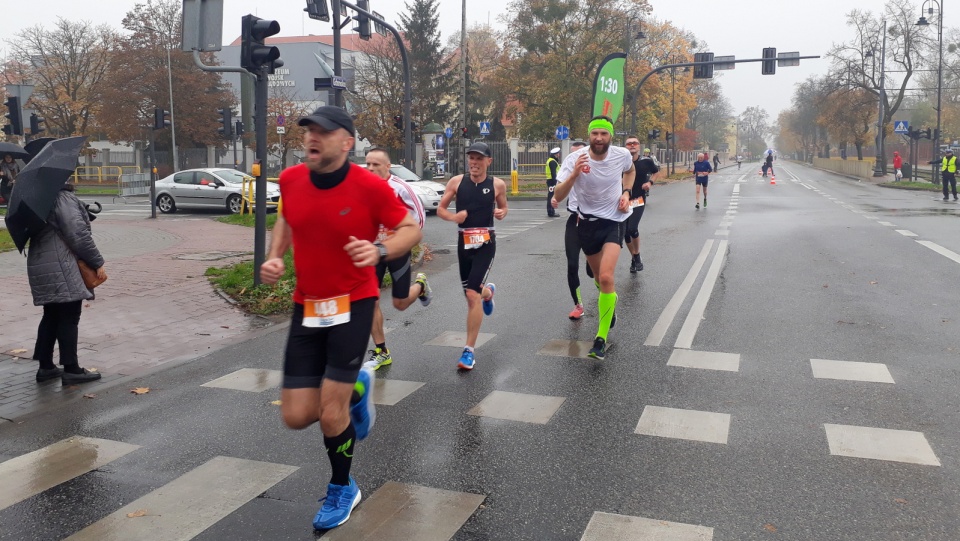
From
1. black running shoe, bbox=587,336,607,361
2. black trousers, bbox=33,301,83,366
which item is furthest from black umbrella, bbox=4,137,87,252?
black running shoe, bbox=587,336,607,361

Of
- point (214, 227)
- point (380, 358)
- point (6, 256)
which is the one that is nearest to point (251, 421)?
point (380, 358)

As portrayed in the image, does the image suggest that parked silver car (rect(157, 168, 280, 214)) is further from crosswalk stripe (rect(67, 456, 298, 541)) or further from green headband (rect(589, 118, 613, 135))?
crosswalk stripe (rect(67, 456, 298, 541))

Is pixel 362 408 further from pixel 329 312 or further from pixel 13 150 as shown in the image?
pixel 13 150

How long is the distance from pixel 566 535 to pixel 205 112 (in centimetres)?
5276

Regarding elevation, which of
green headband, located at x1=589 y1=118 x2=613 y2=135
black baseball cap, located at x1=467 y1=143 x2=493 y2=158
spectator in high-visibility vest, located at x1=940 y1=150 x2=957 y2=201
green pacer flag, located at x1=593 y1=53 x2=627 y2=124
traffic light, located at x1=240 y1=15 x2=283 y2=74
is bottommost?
black baseball cap, located at x1=467 y1=143 x2=493 y2=158

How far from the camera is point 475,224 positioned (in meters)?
6.73

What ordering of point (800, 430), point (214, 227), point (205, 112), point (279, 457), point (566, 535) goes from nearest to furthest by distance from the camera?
point (566, 535), point (279, 457), point (800, 430), point (214, 227), point (205, 112)

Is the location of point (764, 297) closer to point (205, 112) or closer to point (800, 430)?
point (800, 430)

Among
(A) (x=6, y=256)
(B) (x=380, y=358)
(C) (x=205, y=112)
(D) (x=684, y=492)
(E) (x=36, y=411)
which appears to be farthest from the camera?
(C) (x=205, y=112)

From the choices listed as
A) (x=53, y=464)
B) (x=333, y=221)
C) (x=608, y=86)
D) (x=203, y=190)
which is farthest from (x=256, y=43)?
(x=203, y=190)

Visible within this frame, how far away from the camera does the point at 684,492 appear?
4.00 metres

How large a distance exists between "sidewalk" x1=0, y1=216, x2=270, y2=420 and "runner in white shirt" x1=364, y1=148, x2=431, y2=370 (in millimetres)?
1722

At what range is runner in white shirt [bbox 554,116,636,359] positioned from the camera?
691 centimetres

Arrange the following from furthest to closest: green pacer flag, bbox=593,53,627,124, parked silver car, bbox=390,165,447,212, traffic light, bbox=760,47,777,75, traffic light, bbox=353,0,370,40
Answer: traffic light, bbox=760,47,777,75 → parked silver car, bbox=390,165,447,212 → traffic light, bbox=353,0,370,40 → green pacer flag, bbox=593,53,627,124
